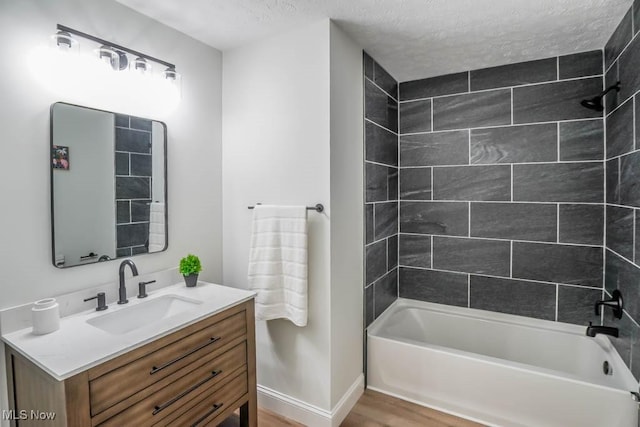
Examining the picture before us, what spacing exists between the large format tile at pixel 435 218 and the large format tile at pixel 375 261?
0.40 metres

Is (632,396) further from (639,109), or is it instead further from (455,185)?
(455,185)

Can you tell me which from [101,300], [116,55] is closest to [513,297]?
[101,300]

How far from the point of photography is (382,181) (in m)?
2.61

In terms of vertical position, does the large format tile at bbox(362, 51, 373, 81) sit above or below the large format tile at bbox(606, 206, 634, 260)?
above

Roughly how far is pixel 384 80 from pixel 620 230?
1.85 metres

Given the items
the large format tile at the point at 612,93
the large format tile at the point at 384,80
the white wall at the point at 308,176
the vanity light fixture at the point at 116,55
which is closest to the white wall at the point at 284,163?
the white wall at the point at 308,176

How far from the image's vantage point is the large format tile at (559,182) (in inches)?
90.4

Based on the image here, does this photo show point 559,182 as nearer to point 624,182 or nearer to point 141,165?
point 624,182

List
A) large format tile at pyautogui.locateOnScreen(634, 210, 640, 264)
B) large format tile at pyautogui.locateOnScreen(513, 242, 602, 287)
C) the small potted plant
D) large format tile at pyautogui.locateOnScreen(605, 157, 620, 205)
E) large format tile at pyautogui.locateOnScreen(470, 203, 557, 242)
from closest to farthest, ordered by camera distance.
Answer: large format tile at pyautogui.locateOnScreen(634, 210, 640, 264), the small potted plant, large format tile at pyautogui.locateOnScreen(605, 157, 620, 205), large format tile at pyautogui.locateOnScreen(513, 242, 602, 287), large format tile at pyautogui.locateOnScreen(470, 203, 557, 242)

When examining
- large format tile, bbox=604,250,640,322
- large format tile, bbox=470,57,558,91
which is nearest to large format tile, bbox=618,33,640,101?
large format tile, bbox=470,57,558,91

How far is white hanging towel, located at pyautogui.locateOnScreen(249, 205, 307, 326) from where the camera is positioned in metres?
1.90

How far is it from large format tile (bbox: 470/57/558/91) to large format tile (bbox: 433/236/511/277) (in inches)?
48.4

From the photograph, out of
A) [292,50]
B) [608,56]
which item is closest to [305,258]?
[292,50]

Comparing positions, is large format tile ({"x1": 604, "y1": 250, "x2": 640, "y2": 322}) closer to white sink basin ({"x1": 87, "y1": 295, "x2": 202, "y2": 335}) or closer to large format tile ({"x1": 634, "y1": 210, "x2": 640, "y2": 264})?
large format tile ({"x1": 634, "y1": 210, "x2": 640, "y2": 264})
